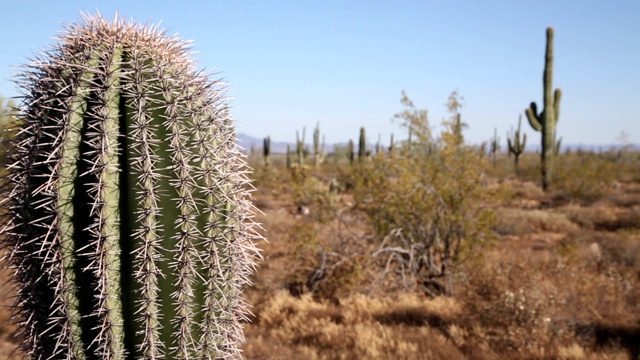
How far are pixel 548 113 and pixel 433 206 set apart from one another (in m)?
15.4

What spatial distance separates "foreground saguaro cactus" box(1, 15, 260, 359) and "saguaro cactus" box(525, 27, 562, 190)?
68.1ft

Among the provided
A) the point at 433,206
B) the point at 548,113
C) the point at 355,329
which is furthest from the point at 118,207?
the point at 548,113

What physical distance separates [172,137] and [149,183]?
0.24 metres

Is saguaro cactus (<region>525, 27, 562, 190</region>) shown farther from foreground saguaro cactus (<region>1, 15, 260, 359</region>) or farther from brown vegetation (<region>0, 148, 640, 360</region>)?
foreground saguaro cactus (<region>1, 15, 260, 359</region>)

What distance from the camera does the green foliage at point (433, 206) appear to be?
26.1ft

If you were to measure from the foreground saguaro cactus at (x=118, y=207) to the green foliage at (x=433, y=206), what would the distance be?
5917 mm

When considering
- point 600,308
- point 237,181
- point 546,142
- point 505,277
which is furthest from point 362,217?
point 546,142

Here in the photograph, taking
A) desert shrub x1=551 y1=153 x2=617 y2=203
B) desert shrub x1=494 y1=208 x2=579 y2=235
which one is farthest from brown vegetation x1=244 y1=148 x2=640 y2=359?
desert shrub x1=551 y1=153 x2=617 y2=203


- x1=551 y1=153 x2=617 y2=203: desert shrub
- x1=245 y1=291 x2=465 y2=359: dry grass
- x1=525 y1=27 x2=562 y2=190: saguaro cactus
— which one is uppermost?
x1=525 y1=27 x2=562 y2=190: saguaro cactus

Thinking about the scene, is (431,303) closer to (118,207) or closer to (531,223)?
(118,207)

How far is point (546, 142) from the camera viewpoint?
21.4 metres

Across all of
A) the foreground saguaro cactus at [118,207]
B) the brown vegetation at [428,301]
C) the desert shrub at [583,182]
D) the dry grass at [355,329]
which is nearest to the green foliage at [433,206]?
the brown vegetation at [428,301]

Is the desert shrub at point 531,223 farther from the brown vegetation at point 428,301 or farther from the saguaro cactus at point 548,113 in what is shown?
the saguaro cactus at point 548,113

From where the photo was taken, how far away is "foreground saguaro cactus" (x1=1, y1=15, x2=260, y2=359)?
6.38 ft
